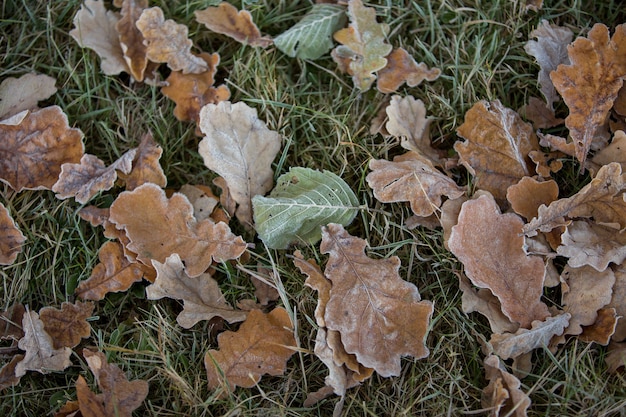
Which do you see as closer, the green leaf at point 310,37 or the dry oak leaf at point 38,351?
the dry oak leaf at point 38,351

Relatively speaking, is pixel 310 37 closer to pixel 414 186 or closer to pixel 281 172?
pixel 281 172

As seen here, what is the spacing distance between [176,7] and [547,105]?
5.16 feet

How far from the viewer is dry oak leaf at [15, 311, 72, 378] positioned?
212 centimetres

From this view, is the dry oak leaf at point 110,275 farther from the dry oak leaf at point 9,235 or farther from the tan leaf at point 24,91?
the tan leaf at point 24,91

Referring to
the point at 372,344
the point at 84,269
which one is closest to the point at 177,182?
the point at 84,269

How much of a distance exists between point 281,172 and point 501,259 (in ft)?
2.92

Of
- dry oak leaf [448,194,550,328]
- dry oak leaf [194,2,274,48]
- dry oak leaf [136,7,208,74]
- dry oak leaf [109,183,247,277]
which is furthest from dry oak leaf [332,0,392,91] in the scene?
dry oak leaf [109,183,247,277]

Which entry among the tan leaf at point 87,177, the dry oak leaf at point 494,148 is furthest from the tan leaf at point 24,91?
the dry oak leaf at point 494,148

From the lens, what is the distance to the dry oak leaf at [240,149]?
235 cm

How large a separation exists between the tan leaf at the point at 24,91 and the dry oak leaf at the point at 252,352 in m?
1.23

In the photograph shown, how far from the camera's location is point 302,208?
226cm

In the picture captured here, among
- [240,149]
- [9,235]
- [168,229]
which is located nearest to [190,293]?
[168,229]

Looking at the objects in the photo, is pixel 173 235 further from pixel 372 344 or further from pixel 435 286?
pixel 435 286

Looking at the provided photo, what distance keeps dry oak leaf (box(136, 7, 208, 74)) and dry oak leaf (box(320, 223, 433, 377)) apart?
2.93 ft
